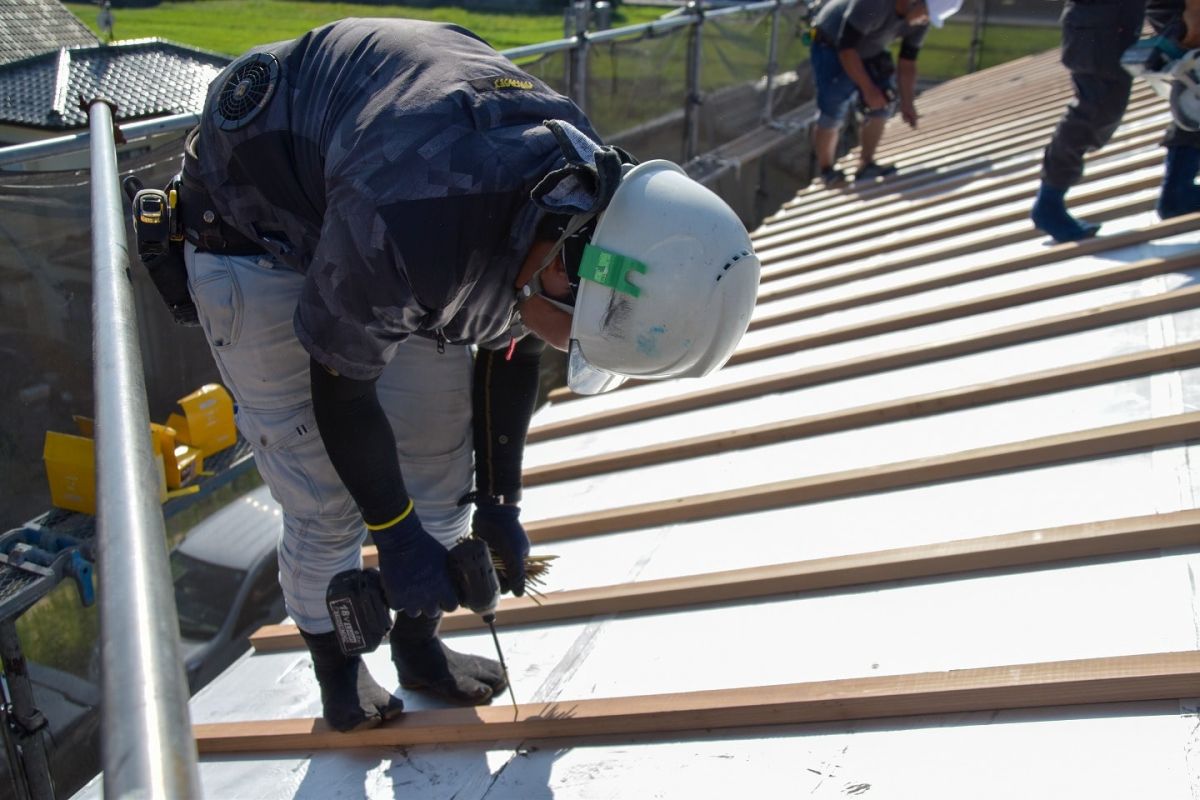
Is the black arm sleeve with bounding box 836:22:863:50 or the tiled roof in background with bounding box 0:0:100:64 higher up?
the tiled roof in background with bounding box 0:0:100:64

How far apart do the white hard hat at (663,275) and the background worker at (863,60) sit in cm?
602

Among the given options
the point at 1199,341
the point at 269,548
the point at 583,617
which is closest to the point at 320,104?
the point at 583,617

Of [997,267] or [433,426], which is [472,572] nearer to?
[433,426]

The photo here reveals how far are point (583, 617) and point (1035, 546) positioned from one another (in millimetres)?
1148

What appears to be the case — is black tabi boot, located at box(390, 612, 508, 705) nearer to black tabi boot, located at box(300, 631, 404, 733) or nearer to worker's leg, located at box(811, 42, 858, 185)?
black tabi boot, located at box(300, 631, 404, 733)

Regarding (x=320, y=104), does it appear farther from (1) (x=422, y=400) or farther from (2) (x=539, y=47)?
(2) (x=539, y=47)

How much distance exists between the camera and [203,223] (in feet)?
7.80

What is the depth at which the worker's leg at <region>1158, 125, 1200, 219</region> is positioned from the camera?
4.10 m

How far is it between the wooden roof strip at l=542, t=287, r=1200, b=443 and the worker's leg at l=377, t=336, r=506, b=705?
4.82 feet

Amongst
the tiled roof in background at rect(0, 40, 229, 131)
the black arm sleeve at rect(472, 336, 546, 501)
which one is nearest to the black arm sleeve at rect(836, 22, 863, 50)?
the tiled roof in background at rect(0, 40, 229, 131)

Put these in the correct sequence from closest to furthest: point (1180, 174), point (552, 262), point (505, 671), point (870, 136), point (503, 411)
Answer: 1. point (552, 262)
2. point (505, 671)
3. point (503, 411)
4. point (1180, 174)
5. point (870, 136)

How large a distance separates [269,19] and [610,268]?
2246cm

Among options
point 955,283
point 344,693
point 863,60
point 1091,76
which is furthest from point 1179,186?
point 863,60

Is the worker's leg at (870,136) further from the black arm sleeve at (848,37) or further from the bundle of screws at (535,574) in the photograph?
the bundle of screws at (535,574)
